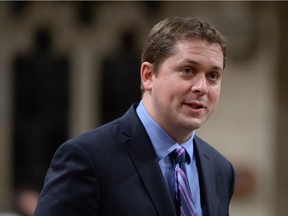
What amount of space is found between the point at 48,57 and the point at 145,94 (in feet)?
23.9

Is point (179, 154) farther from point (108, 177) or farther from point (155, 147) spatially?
point (108, 177)

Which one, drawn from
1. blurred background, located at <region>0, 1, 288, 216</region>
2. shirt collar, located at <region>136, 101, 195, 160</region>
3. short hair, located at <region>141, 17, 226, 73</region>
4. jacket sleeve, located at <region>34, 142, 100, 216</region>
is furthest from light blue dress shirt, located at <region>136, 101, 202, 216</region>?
blurred background, located at <region>0, 1, 288, 216</region>

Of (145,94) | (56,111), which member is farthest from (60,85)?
(145,94)

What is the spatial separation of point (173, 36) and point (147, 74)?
0.17 meters

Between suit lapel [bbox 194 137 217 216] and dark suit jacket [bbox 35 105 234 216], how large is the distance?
42 mm

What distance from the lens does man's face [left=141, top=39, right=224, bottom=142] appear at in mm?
3314

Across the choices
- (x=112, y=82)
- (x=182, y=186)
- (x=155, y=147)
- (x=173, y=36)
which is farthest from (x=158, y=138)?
(x=112, y=82)

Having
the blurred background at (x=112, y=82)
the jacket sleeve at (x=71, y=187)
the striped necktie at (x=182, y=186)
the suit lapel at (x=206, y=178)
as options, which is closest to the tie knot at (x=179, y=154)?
the striped necktie at (x=182, y=186)

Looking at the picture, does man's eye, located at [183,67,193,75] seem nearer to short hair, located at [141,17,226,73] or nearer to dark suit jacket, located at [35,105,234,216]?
short hair, located at [141,17,226,73]

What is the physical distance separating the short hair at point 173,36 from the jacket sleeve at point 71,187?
0.43 meters

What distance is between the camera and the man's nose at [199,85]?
3.31 metres

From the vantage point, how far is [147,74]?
3.45 m

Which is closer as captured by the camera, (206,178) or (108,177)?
(108,177)

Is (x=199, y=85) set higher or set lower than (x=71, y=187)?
higher
